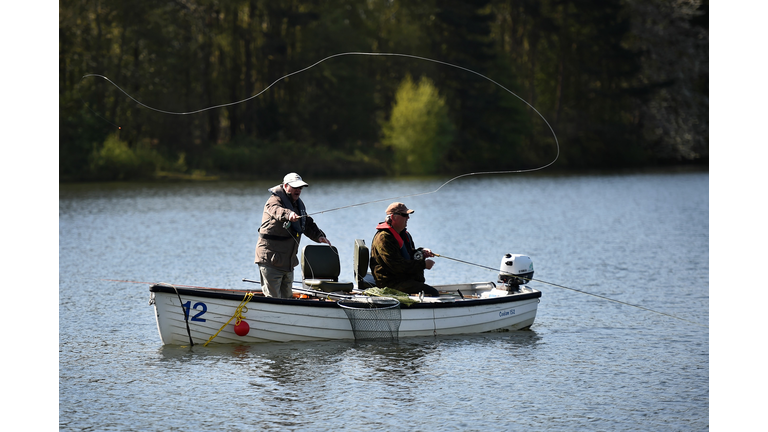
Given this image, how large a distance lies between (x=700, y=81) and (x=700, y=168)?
5.68 m

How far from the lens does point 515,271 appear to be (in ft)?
35.9

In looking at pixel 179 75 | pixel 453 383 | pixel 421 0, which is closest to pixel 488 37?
pixel 421 0

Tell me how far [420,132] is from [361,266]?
4299 cm

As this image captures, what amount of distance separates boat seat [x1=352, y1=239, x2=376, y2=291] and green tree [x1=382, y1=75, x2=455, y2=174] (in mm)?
42482

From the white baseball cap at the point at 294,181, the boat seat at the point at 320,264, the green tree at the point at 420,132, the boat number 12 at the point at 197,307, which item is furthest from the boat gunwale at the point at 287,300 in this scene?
the green tree at the point at 420,132

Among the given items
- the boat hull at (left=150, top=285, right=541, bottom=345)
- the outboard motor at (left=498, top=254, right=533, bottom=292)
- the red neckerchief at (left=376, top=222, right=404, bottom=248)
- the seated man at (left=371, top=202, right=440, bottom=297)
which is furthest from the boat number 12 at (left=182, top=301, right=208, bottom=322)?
the outboard motor at (left=498, top=254, right=533, bottom=292)

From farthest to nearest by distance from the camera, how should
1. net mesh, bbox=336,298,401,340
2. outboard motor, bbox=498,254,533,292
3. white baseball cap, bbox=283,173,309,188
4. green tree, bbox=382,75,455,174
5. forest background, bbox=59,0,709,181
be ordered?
green tree, bbox=382,75,455,174 < forest background, bbox=59,0,709,181 < outboard motor, bbox=498,254,533,292 < net mesh, bbox=336,298,401,340 < white baseball cap, bbox=283,173,309,188

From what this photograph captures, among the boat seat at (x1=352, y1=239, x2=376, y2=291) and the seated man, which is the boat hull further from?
the boat seat at (x1=352, y1=239, x2=376, y2=291)

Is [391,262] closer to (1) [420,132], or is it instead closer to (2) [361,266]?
(2) [361,266]

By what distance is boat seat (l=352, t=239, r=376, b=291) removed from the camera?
10570mm

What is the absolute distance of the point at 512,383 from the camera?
863 centimetres

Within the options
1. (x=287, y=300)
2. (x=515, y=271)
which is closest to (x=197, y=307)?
(x=287, y=300)

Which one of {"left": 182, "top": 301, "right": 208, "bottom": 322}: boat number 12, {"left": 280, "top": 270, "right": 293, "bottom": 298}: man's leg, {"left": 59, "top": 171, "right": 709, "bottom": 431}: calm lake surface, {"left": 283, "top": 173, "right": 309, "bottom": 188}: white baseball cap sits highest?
{"left": 283, "top": 173, "right": 309, "bottom": 188}: white baseball cap
